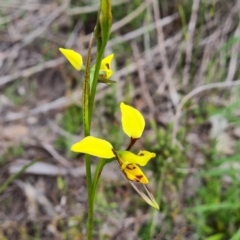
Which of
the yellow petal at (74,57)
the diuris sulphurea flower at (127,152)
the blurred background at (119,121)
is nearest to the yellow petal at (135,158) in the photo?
the diuris sulphurea flower at (127,152)

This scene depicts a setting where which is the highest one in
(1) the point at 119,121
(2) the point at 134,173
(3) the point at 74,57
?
(3) the point at 74,57

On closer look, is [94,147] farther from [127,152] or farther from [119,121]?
[119,121]

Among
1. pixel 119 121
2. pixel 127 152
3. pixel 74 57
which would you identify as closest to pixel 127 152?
pixel 127 152

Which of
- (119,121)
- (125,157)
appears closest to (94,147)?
(125,157)

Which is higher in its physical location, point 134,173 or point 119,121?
point 134,173

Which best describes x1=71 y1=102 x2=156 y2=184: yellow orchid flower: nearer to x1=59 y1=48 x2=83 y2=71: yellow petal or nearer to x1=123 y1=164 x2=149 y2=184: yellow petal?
x1=123 y1=164 x2=149 y2=184: yellow petal

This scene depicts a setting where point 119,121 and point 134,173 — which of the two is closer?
point 134,173

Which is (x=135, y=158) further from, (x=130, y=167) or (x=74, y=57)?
(x=74, y=57)

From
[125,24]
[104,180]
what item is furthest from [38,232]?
[125,24]
